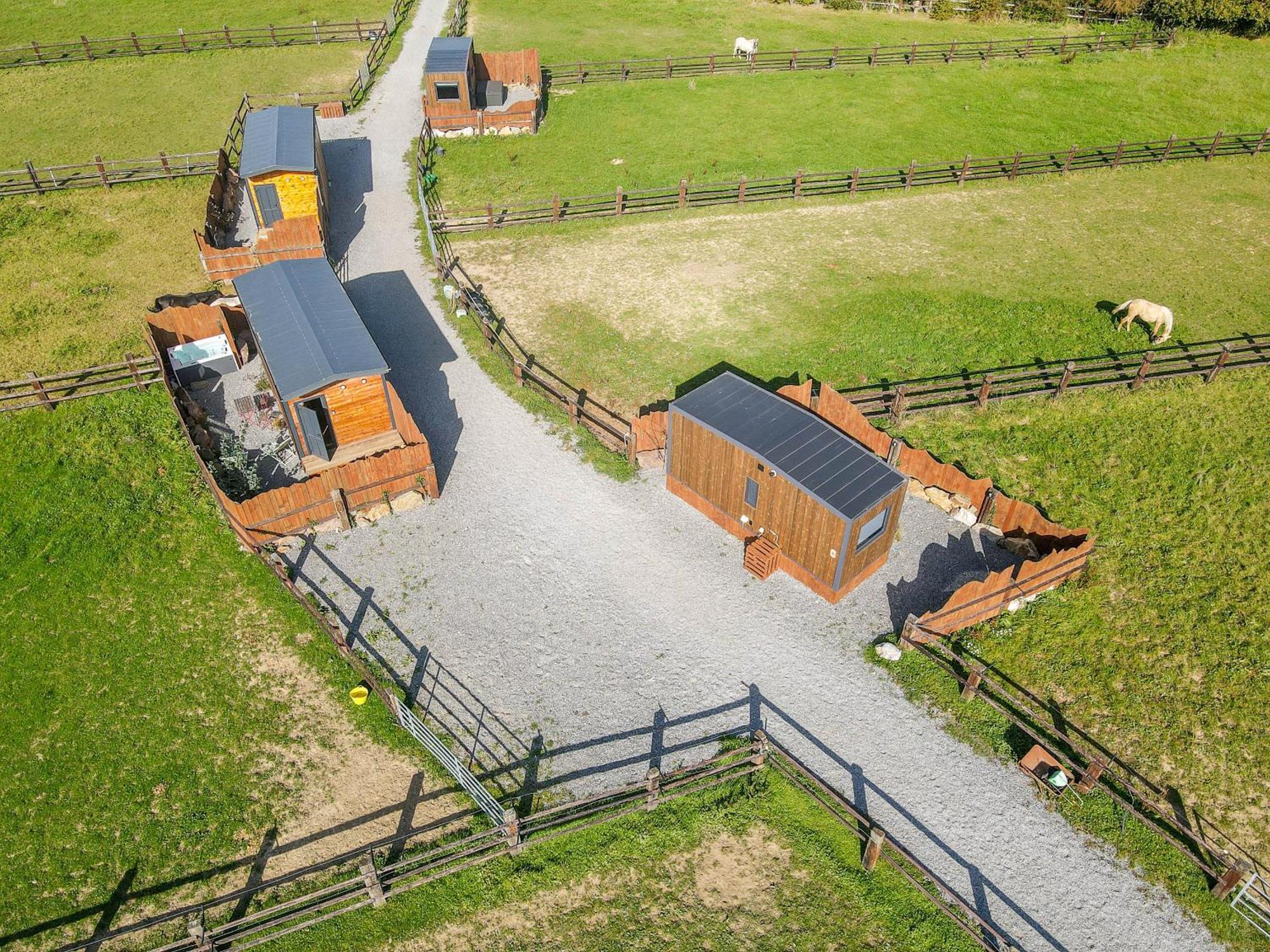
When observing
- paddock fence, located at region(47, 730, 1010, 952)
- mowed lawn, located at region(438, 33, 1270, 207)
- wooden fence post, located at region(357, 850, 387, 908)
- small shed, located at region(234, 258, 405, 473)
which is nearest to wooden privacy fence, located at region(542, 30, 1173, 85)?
mowed lawn, located at region(438, 33, 1270, 207)

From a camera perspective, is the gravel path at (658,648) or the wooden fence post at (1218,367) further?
the wooden fence post at (1218,367)

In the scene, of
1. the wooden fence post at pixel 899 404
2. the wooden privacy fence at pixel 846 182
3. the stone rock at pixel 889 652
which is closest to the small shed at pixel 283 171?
the wooden privacy fence at pixel 846 182

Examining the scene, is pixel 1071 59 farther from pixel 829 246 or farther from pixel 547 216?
pixel 547 216

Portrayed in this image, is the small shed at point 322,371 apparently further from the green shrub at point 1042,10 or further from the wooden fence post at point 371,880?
the green shrub at point 1042,10

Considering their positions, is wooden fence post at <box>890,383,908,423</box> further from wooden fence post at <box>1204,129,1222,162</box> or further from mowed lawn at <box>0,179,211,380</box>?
wooden fence post at <box>1204,129,1222,162</box>

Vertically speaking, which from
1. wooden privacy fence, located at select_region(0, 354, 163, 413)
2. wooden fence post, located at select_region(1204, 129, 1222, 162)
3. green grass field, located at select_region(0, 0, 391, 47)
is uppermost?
green grass field, located at select_region(0, 0, 391, 47)

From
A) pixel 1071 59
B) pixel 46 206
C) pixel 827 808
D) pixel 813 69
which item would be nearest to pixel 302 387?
pixel 827 808
